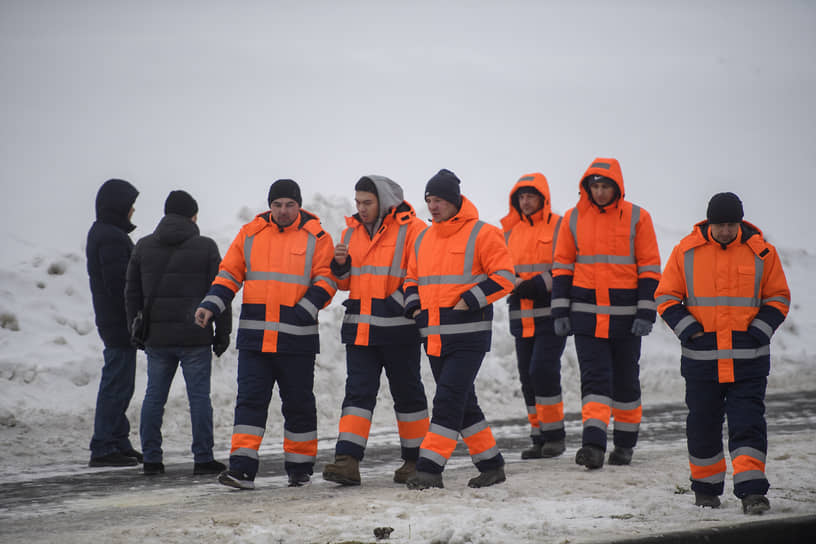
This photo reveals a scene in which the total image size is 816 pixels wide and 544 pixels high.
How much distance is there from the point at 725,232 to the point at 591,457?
2269 mm

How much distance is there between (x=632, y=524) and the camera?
507 cm

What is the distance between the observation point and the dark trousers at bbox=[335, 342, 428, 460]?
6824 mm

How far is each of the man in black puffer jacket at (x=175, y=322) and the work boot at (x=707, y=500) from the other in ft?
13.2

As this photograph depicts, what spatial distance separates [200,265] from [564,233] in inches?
131

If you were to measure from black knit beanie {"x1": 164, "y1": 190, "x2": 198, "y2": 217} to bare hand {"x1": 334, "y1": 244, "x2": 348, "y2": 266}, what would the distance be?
1.94m

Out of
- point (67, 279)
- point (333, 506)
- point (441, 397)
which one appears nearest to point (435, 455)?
point (441, 397)

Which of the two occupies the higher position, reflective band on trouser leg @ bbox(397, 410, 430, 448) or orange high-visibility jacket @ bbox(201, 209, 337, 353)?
orange high-visibility jacket @ bbox(201, 209, 337, 353)

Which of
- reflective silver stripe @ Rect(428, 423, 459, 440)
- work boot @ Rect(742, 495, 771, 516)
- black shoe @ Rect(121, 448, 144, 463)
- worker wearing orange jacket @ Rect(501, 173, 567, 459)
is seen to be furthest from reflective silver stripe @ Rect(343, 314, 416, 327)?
black shoe @ Rect(121, 448, 144, 463)

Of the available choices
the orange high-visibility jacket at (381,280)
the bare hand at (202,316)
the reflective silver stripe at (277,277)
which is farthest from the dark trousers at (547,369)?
the bare hand at (202,316)

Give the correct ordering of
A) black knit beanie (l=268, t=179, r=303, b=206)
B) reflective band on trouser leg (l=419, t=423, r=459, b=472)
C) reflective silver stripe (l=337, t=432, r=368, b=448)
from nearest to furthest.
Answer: reflective band on trouser leg (l=419, t=423, r=459, b=472) < reflective silver stripe (l=337, t=432, r=368, b=448) < black knit beanie (l=268, t=179, r=303, b=206)

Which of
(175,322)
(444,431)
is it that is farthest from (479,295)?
(175,322)

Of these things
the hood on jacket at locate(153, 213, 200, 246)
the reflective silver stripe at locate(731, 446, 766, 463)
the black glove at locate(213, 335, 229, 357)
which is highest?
the hood on jacket at locate(153, 213, 200, 246)

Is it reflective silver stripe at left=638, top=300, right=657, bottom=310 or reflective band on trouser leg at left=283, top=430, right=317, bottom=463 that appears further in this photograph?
reflective silver stripe at left=638, top=300, right=657, bottom=310

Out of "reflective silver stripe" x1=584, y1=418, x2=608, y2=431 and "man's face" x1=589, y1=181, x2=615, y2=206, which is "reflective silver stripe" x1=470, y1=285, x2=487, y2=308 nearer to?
"reflective silver stripe" x1=584, y1=418, x2=608, y2=431
